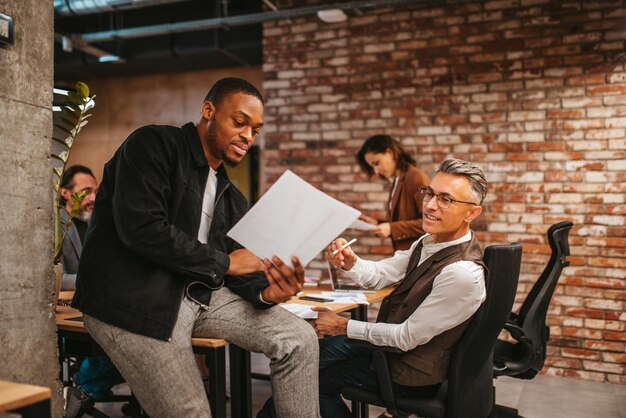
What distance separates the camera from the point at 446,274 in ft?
6.20

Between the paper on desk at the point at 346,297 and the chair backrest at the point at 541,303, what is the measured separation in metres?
0.82

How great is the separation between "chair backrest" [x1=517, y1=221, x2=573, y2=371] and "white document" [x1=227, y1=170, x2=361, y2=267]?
171cm

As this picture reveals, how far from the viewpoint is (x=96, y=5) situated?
4930mm

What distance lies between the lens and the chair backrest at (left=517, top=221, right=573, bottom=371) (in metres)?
2.88

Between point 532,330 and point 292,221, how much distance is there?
5.99 ft

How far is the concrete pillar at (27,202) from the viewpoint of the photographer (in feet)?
5.54

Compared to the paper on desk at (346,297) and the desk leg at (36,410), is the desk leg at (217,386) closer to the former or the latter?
the desk leg at (36,410)

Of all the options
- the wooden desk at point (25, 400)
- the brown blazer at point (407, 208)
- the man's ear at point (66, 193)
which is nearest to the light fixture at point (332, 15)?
the brown blazer at point (407, 208)

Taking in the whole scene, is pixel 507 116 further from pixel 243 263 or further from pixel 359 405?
pixel 243 263

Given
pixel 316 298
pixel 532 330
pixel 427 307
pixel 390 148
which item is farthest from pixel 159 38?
pixel 427 307

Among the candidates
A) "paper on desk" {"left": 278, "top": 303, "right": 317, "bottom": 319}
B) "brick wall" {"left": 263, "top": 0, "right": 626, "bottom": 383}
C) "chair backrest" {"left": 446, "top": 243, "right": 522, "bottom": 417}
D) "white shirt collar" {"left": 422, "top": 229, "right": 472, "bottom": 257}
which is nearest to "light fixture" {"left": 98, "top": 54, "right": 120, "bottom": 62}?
"brick wall" {"left": 263, "top": 0, "right": 626, "bottom": 383}

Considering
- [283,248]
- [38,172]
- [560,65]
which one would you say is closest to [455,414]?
[283,248]

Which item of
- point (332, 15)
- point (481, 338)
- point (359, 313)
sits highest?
point (332, 15)

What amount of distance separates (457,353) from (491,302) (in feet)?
0.65
